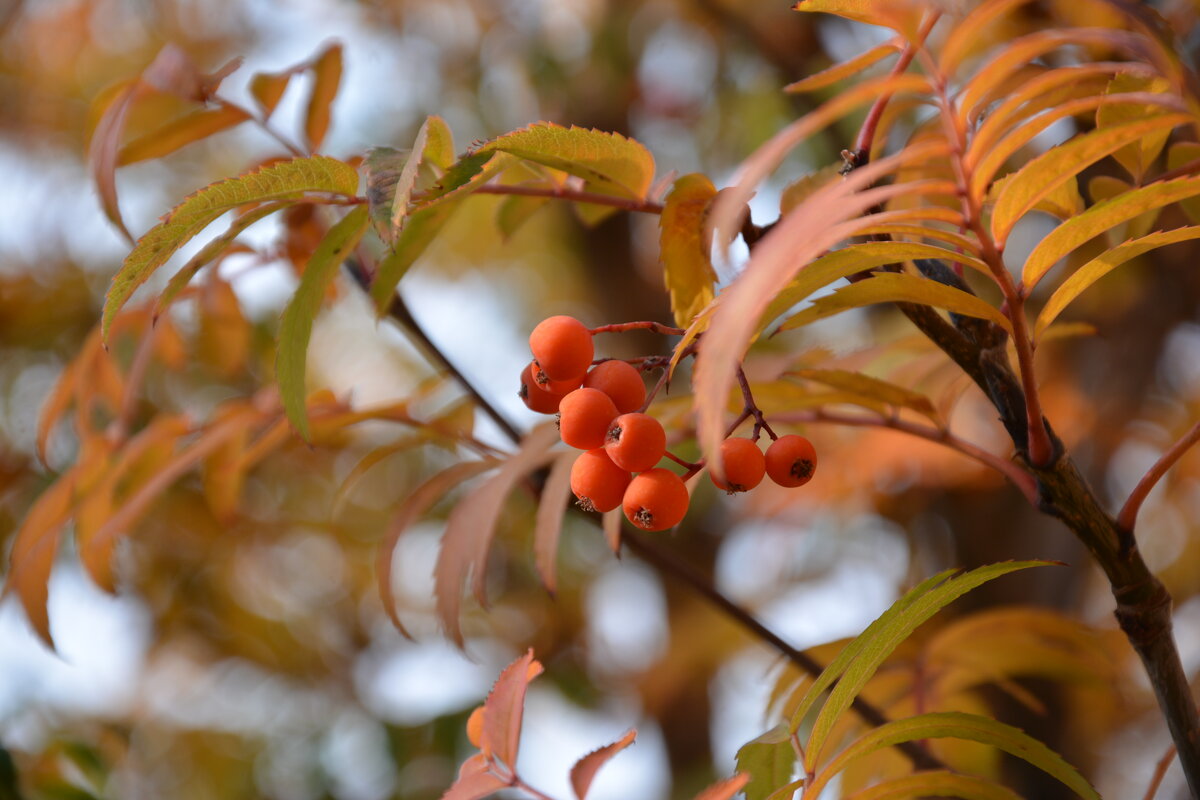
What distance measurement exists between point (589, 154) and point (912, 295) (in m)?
0.19

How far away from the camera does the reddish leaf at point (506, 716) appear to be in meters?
0.52

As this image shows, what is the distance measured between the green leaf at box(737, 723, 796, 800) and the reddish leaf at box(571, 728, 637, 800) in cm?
7

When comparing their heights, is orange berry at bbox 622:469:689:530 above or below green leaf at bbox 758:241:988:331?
below

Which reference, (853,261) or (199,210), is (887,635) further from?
(199,210)

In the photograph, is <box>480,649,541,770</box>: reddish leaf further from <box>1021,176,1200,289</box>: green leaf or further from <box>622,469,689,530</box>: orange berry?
<box>1021,176,1200,289</box>: green leaf

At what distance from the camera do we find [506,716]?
1.74 feet

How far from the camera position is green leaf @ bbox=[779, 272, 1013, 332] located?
432mm

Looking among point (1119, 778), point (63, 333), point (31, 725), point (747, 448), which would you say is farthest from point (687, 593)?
point (747, 448)

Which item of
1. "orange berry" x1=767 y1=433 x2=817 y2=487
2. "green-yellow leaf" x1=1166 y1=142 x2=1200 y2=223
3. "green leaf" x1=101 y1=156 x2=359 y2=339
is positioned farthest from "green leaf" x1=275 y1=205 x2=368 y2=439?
"green-yellow leaf" x1=1166 y1=142 x2=1200 y2=223

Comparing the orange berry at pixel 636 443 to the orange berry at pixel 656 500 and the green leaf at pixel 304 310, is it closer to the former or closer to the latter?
the orange berry at pixel 656 500

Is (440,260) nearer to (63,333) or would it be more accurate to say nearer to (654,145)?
(654,145)

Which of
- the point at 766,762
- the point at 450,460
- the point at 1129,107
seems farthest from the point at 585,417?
the point at 450,460

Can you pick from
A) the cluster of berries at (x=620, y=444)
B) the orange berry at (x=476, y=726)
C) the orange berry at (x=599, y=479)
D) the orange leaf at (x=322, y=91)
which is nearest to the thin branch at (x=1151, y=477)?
the cluster of berries at (x=620, y=444)

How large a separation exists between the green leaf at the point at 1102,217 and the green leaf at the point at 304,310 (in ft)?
1.20
